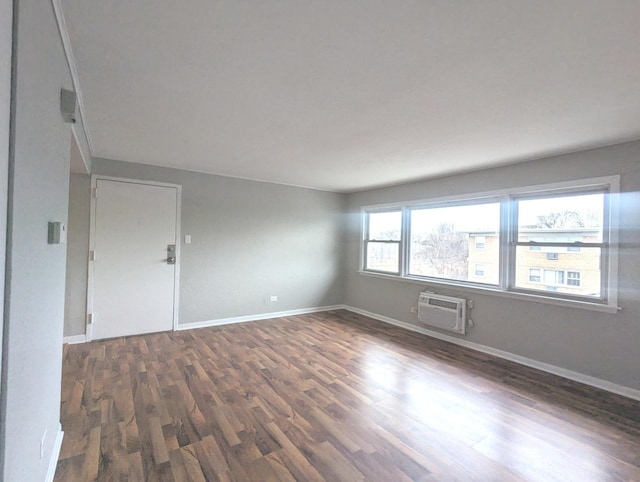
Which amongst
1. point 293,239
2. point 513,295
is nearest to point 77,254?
point 293,239

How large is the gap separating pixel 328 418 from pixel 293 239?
3438 mm

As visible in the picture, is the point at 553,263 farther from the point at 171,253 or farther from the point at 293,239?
the point at 171,253

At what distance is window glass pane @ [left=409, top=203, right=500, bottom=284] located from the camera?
3783mm

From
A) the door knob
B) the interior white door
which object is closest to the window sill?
the door knob

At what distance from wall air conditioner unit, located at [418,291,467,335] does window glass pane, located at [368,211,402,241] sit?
1181 mm

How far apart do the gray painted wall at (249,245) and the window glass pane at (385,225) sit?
0.70 meters

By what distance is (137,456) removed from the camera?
182cm

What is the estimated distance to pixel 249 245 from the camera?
16.0 ft

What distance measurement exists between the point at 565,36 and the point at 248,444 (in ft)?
9.40

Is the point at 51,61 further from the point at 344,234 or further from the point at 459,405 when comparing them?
the point at 344,234

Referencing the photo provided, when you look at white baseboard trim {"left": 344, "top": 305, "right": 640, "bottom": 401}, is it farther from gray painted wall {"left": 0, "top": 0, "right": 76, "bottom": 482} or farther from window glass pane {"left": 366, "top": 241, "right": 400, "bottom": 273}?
gray painted wall {"left": 0, "top": 0, "right": 76, "bottom": 482}

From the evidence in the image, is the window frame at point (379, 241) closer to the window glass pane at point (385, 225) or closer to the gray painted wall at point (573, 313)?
the window glass pane at point (385, 225)

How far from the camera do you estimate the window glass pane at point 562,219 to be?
296 cm

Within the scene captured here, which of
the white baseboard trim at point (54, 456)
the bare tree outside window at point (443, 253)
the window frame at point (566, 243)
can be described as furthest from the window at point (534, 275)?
the white baseboard trim at point (54, 456)
